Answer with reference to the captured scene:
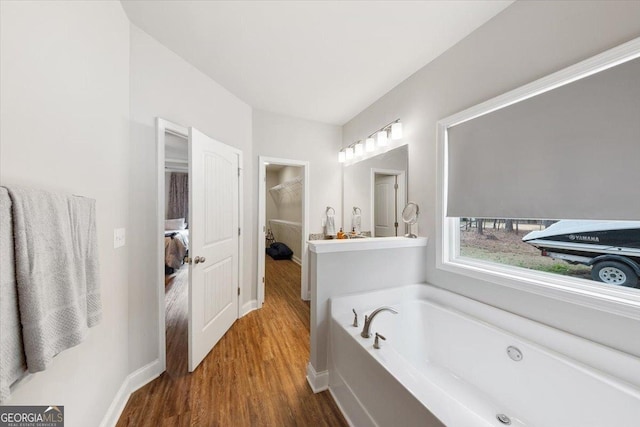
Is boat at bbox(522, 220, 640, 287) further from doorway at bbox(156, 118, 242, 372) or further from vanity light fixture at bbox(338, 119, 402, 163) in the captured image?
doorway at bbox(156, 118, 242, 372)

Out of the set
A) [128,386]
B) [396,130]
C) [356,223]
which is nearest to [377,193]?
[356,223]

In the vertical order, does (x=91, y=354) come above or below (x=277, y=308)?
above

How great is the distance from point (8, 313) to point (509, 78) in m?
2.47

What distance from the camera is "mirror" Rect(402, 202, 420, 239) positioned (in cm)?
196

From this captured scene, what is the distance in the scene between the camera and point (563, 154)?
115 centimetres

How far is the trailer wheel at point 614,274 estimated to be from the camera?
1057 millimetres

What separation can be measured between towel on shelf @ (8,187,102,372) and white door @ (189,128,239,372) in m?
0.75

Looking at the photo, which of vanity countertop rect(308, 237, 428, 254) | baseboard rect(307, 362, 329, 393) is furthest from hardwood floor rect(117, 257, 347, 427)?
vanity countertop rect(308, 237, 428, 254)

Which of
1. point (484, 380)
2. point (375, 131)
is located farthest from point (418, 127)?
point (484, 380)

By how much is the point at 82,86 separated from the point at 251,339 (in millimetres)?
2199

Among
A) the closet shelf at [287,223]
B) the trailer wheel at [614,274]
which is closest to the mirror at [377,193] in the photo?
the trailer wheel at [614,274]

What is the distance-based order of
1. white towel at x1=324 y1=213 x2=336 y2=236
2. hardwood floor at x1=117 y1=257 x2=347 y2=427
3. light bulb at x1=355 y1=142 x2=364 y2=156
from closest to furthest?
hardwood floor at x1=117 y1=257 x2=347 y2=427, light bulb at x1=355 y1=142 x2=364 y2=156, white towel at x1=324 y1=213 x2=336 y2=236

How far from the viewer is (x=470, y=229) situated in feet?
5.61

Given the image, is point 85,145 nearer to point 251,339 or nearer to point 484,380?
point 251,339
